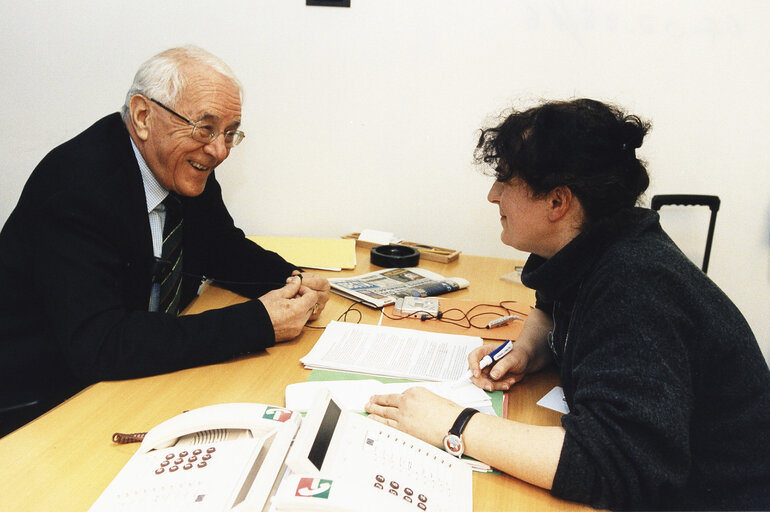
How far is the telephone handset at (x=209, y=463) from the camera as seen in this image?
679 millimetres

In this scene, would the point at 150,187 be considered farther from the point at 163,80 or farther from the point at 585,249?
the point at 585,249

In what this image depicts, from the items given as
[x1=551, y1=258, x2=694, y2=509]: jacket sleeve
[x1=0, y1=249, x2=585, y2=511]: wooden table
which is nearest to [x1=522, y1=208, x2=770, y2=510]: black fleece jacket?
[x1=551, y1=258, x2=694, y2=509]: jacket sleeve

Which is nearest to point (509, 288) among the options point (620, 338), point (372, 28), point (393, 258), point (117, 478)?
point (393, 258)

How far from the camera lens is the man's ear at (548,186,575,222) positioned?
3.20 feet

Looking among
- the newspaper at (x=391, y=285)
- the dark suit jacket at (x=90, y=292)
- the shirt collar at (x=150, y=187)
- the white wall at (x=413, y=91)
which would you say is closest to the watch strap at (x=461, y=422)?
the dark suit jacket at (x=90, y=292)

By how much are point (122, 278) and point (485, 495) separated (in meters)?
0.93

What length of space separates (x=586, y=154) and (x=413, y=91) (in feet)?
4.31

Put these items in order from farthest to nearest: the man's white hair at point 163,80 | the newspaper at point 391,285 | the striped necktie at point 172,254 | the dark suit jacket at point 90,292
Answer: the newspaper at point 391,285
the striped necktie at point 172,254
the man's white hair at point 163,80
the dark suit jacket at point 90,292

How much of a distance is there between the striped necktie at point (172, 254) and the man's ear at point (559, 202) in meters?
0.97

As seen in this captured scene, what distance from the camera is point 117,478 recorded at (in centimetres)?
77

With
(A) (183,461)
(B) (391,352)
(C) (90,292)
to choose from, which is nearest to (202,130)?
(C) (90,292)

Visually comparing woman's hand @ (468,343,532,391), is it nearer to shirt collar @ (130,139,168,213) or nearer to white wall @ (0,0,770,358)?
shirt collar @ (130,139,168,213)

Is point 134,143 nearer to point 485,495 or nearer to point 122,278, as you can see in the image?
point 122,278

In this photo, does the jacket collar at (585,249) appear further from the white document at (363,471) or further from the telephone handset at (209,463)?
the telephone handset at (209,463)
